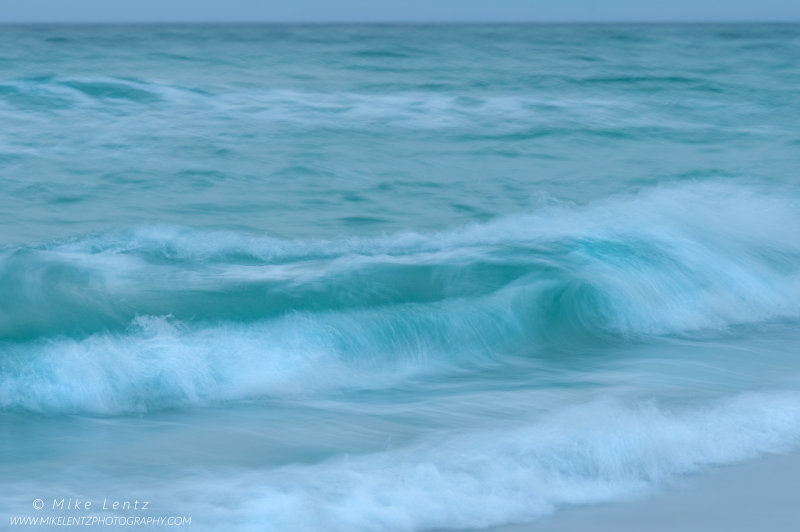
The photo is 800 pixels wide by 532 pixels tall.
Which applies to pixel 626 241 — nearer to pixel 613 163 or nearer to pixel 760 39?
pixel 613 163

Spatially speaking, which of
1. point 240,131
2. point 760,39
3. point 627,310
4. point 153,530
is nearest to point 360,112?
point 240,131

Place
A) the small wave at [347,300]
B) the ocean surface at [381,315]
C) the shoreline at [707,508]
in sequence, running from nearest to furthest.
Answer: the shoreline at [707,508]
the ocean surface at [381,315]
the small wave at [347,300]

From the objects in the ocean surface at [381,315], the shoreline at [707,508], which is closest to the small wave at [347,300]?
the ocean surface at [381,315]

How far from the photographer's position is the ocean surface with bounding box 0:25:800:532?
3.07m

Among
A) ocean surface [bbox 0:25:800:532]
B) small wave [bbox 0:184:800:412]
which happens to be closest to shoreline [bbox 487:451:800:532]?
ocean surface [bbox 0:25:800:532]

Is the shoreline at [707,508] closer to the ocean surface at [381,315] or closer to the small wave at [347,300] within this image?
the ocean surface at [381,315]

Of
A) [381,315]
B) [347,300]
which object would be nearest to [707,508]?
[381,315]

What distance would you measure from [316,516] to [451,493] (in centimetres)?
41

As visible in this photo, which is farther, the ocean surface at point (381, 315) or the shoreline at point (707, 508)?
the ocean surface at point (381, 315)

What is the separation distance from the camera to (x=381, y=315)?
4.78m

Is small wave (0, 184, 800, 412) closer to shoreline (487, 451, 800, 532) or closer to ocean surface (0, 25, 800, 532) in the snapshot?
ocean surface (0, 25, 800, 532)

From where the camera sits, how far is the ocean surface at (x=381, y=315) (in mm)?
3070

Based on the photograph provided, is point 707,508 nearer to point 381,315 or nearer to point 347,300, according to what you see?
point 381,315

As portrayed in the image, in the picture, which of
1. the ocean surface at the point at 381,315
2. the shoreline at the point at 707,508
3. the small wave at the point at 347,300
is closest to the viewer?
the shoreline at the point at 707,508
